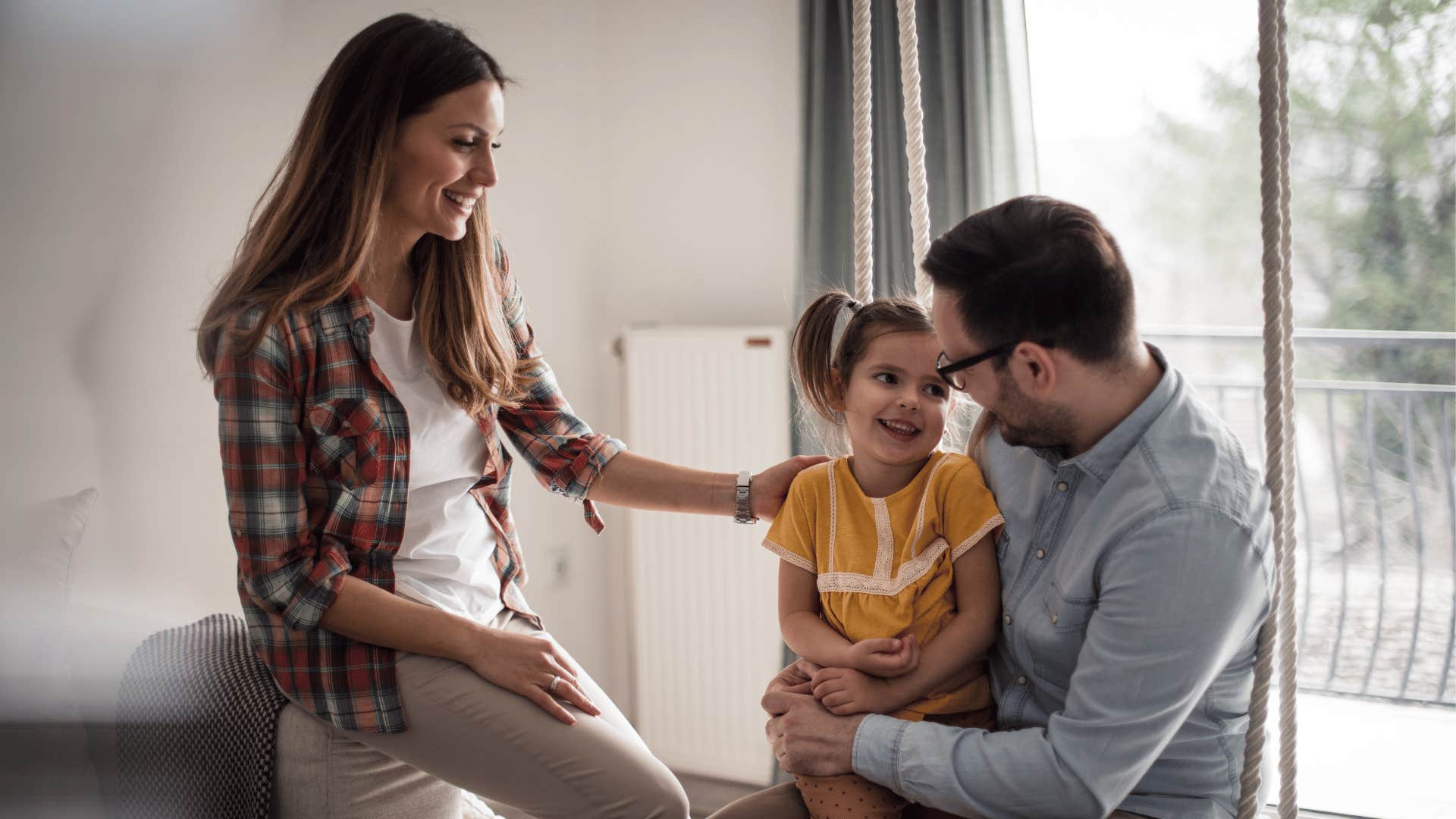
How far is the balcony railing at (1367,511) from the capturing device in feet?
10.5

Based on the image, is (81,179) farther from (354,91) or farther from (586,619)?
(586,619)

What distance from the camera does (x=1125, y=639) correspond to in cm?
108

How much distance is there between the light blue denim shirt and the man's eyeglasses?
15 cm

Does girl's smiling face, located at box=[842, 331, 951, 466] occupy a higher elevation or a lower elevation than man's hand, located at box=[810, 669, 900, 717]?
higher

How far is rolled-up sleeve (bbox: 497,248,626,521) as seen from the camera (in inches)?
64.4

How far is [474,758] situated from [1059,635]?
75cm

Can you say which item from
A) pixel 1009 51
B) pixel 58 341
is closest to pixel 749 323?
pixel 1009 51

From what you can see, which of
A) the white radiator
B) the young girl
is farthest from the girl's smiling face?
the white radiator

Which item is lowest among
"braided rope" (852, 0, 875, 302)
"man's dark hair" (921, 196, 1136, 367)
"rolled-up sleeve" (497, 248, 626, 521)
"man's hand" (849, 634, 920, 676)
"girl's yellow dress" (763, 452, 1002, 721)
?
"man's hand" (849, 634, 920, 676)

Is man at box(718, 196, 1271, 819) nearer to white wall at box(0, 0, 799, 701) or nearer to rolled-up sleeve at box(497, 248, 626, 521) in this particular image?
rolled-up sleeve at box(497, 248, 626, 521)

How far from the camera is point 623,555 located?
126 inches

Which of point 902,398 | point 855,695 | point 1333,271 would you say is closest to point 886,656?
point 855,695

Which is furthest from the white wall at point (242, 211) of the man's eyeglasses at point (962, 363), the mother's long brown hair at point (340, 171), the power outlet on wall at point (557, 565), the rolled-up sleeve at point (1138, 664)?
the rolled-up sleeve at point (1138, 664)

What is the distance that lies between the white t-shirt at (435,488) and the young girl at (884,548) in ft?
1.41
